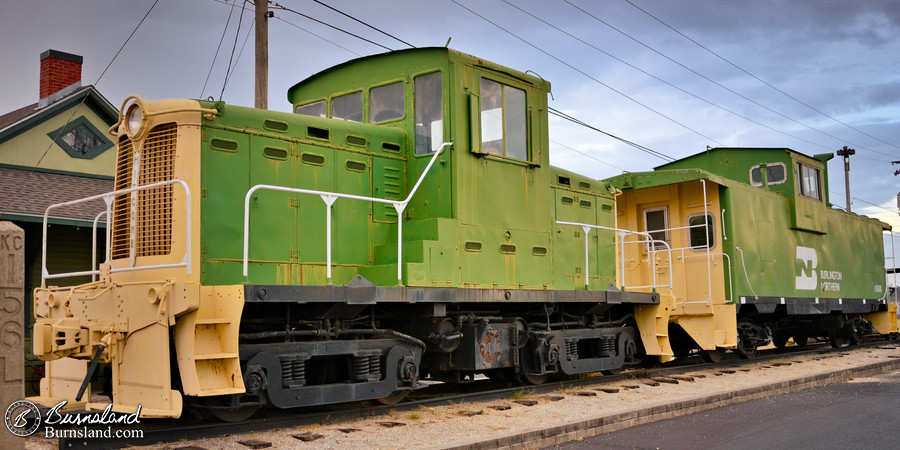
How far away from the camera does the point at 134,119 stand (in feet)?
22.6

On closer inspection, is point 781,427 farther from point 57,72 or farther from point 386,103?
point 57,72

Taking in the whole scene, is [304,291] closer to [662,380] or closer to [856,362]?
[662,380]

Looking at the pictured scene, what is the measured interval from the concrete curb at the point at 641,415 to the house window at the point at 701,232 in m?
3.17

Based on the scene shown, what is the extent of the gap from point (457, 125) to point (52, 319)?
4.40m

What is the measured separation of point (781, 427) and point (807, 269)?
9.65 metres

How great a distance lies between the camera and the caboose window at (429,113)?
8.16m

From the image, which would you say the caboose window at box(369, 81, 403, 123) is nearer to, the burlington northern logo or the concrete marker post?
the concrete marker post

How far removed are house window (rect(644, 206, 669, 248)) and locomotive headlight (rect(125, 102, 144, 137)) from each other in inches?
394

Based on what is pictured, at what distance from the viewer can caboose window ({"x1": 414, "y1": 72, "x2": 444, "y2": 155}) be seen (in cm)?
816

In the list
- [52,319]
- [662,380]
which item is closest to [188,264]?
[52,319]

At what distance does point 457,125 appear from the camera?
26.5 ft

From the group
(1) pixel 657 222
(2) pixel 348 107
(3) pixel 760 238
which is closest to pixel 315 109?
(2) pixel 348 107

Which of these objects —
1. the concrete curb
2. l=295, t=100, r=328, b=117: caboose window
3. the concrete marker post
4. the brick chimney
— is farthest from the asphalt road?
the brick chimney

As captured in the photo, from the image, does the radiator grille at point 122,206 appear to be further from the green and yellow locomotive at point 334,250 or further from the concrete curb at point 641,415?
the concrete curb at point 641,415
